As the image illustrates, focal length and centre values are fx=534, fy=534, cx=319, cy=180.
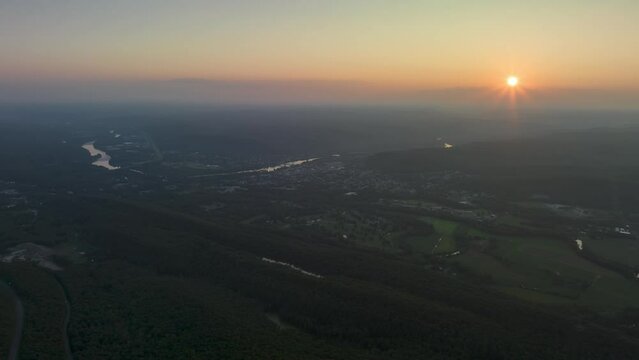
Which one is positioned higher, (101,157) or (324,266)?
(324,266)

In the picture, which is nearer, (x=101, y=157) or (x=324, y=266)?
(x=324, y=266)

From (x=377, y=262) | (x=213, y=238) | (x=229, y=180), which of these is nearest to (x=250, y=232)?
(x=213, y=238)

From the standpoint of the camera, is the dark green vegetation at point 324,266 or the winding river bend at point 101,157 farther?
the winding river bend at point 101,157

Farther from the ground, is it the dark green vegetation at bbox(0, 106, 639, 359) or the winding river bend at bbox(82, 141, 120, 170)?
the dark green vegetation at bbox(0, 106, 639, 359)

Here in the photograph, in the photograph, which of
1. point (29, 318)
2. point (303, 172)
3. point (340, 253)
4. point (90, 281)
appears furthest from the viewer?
point (303, 172)

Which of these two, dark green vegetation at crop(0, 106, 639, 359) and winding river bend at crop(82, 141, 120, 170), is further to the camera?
winding river bend at crop(82, 141, 120, 170)

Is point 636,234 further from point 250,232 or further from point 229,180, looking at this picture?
point 229,180

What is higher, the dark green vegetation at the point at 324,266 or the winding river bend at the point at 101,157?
the dark green vegetation at the point at 324,266

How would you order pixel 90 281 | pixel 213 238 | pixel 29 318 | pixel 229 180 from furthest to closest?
pixel 229 180 < pixel 213 238 < pixel 90 281 < pixel 29 318
